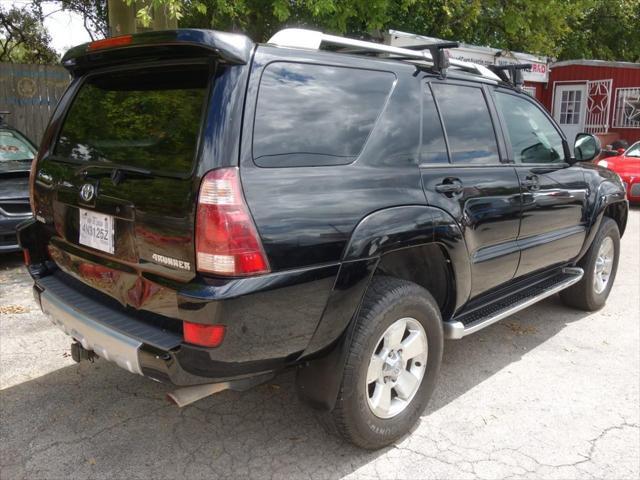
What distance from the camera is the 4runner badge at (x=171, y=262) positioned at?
2247mm

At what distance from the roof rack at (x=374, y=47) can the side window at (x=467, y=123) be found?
0.56ft

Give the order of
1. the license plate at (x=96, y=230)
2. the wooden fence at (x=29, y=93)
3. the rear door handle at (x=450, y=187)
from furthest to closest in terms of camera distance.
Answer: the wooden fence at (x=29, y=93) → the rear door handle at (x=450, y=187) → the license plate at (x=96, y=230)

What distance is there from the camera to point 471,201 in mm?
3236

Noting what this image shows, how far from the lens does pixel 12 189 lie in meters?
5.99

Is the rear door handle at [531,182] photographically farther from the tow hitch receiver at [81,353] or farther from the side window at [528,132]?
the tow hitch receiver at [81,353]

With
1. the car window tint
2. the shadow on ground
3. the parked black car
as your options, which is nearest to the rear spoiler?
the shadow on ground

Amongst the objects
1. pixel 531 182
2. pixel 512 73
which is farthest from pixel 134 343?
pixel 512 73

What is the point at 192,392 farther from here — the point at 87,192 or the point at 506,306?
the point at 506,306

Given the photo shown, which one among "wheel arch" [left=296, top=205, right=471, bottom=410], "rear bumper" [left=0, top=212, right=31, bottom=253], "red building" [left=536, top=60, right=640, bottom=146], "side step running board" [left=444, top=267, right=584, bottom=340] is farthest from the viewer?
"red building" [left=536, top=60, right=640, bottom=146]

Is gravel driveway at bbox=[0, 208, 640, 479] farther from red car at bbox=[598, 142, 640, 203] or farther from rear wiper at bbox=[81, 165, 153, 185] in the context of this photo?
red car at bbox=[598, 142, 640, 203]

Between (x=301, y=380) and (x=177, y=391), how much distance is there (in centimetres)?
58

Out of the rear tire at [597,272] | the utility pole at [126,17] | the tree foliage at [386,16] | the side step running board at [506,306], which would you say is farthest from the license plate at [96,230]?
the utility pole at [126,17]

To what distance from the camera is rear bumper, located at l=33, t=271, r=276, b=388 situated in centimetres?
224

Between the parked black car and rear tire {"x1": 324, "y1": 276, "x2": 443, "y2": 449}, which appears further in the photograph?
the parked black car
